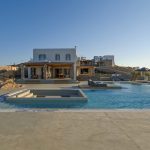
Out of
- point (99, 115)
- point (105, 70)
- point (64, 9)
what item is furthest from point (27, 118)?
point (105, 70)

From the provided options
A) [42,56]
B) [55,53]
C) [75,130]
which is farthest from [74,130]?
[42,56]

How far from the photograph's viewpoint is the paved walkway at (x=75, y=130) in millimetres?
4180

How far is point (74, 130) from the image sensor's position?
516 cm

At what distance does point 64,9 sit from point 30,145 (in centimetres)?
1518

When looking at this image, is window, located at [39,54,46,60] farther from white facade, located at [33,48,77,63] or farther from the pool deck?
the pool deck

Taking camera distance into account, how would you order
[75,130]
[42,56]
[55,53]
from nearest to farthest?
[75,130], [55,53], [42,56]

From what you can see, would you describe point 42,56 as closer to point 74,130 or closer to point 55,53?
point 55,53

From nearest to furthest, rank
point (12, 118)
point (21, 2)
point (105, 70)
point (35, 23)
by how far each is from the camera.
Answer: point (12, 118)
point (21, 2)
point (35, 23)
point (105, 70)

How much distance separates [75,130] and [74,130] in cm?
2

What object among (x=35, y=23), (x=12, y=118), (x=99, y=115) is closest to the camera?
(x=12, y=118)

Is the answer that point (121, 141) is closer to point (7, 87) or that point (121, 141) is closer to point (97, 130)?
point (97, 130)

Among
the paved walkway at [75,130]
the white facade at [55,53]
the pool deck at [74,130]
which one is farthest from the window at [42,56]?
the paved walkway at [75,130]

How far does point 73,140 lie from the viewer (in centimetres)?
445

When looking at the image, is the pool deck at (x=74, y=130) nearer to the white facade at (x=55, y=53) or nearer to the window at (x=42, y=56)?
the white facade at (x=55, y=53)
